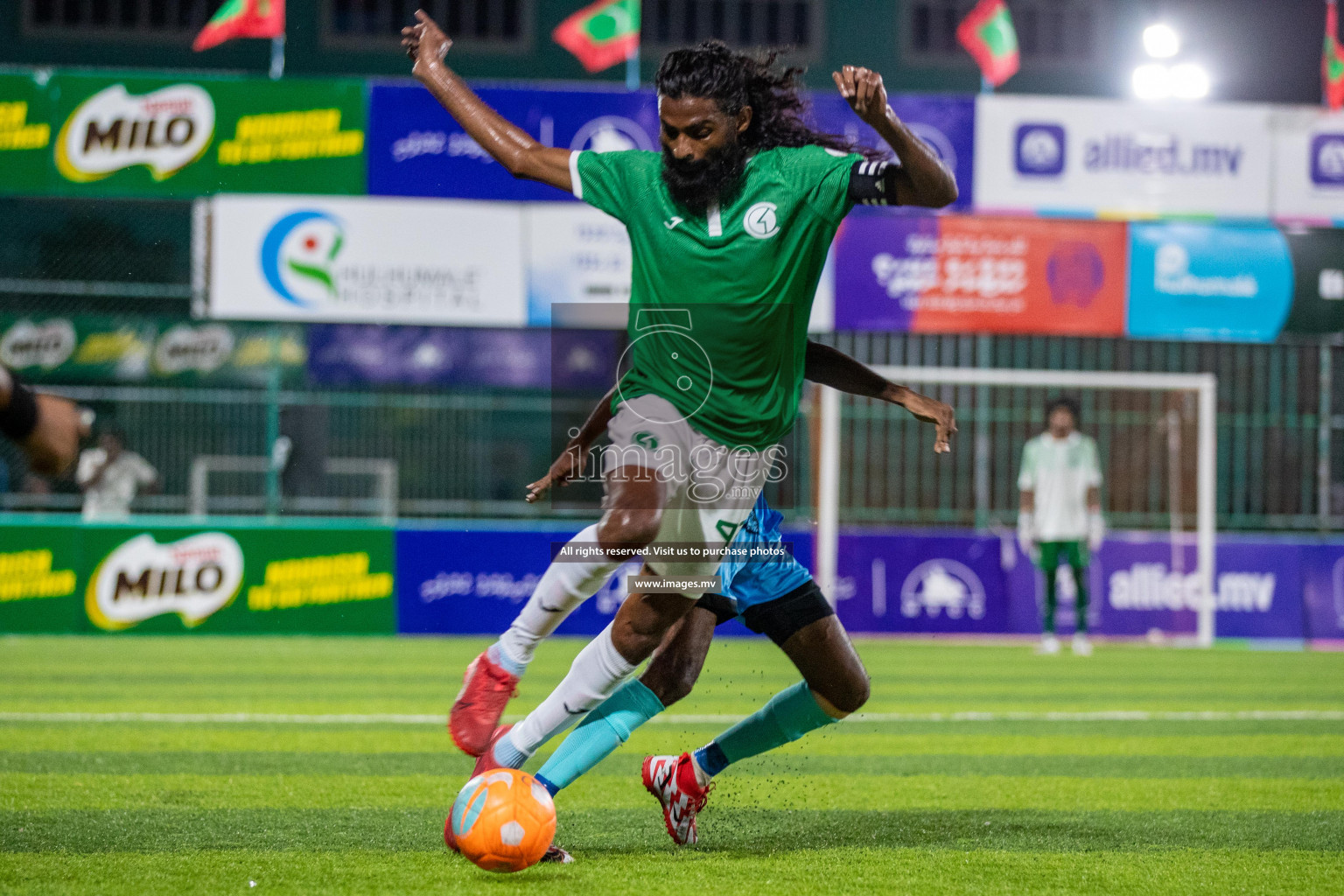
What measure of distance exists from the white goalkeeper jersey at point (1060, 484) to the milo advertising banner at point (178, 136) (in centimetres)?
678

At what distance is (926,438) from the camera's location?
63.7ft

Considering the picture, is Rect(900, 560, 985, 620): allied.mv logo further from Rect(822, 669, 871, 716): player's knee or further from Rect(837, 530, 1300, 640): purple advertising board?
Rect(822, 669, 871, 716): player's knee

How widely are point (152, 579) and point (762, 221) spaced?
36.6 feet

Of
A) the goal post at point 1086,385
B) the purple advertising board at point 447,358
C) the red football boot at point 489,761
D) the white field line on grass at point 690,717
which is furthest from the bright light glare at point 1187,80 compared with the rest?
the red football boot at point 489,761

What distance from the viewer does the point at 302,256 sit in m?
14.3

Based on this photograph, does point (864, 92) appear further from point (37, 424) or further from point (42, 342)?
point (42, 342)

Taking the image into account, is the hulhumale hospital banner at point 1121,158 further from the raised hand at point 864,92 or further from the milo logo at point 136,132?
the raised hand at point 864,92

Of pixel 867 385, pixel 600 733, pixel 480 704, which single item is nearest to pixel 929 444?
pixel 867 385

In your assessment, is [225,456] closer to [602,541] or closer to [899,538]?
[899,538]

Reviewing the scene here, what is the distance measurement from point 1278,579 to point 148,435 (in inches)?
485

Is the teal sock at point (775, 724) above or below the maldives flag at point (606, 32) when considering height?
below

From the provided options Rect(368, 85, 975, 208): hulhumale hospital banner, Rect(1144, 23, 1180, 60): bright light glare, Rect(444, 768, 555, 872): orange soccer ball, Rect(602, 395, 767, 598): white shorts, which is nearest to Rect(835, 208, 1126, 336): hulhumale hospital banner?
Rect(368, 85, 975, 208): hulhumale hospital banner

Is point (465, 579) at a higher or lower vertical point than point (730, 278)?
lower

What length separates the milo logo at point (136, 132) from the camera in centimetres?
1414
